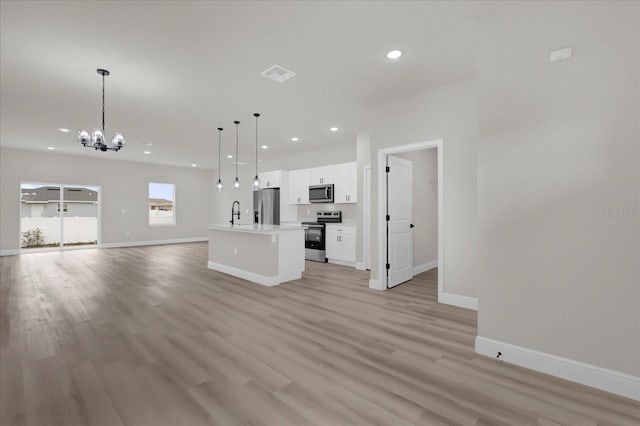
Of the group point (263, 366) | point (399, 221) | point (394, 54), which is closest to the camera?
point (263, 366)

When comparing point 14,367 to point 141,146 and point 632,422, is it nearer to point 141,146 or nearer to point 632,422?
point 632,422

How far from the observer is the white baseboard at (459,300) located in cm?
361

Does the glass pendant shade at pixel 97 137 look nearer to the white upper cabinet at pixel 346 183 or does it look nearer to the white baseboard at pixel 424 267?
the white upper cabinet at pixel 346 183

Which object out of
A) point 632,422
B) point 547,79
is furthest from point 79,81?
point 632,422

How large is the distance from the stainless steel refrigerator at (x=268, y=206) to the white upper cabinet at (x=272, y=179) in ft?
0.44

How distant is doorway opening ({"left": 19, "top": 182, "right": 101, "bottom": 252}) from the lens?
8.30 meters

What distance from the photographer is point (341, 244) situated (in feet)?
21.5

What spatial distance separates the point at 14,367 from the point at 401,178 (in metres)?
5.01

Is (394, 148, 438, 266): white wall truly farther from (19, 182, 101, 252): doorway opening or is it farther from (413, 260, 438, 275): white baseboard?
(19, 182, 101, 252): doorway opening

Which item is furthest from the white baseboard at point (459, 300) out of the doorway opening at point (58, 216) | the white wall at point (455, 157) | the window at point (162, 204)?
the doorway opening at point (58, 216)

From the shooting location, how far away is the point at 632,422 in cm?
165

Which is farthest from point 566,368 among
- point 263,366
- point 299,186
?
point 299,186

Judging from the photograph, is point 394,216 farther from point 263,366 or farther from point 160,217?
point 160,217

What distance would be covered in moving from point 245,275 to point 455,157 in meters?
4.00
